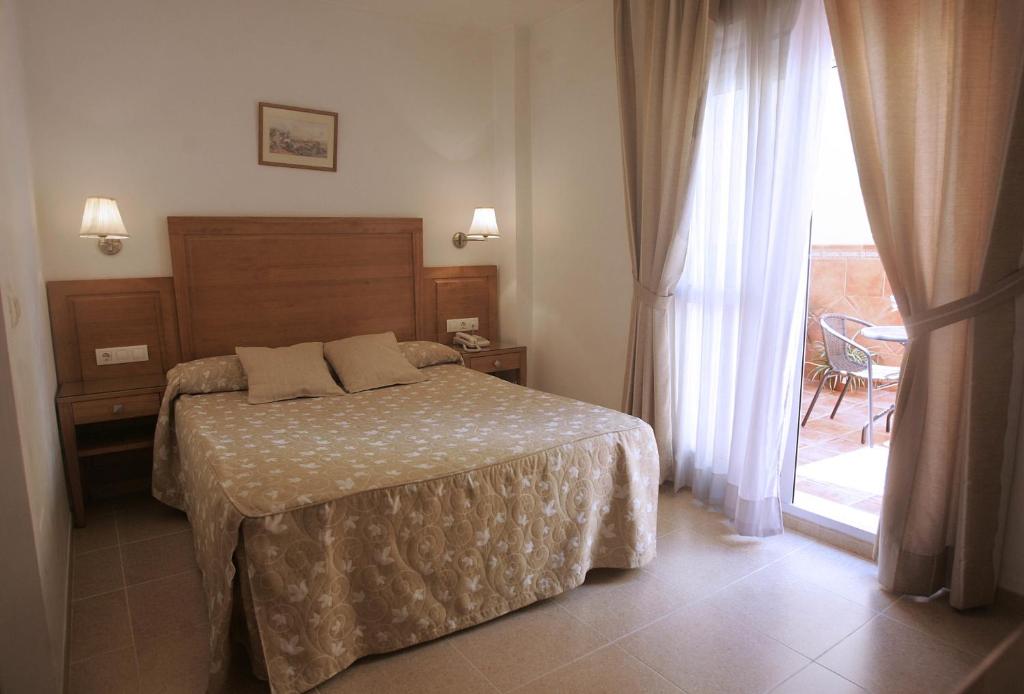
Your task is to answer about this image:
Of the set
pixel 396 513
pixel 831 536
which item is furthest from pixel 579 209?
pixel 396 513

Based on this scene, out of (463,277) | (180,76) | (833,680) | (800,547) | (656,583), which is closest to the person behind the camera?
→ (833,680)

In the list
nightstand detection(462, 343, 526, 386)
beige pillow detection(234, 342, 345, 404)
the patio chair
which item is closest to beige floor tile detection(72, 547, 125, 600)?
beige pillow detection(234, 342, 345, 404)

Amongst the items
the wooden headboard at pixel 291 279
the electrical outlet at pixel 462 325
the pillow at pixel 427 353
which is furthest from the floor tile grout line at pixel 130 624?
the electrical outlet at pixel 462 325

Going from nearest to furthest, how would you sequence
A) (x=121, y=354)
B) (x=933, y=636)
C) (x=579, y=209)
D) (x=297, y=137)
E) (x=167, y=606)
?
1. (x=933, y=636)
2. (x=167, y=606)
3. (x=121, y=354)
4. (x=297, y=137)
5. (x=579, y=209)

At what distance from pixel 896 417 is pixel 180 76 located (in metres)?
3.71

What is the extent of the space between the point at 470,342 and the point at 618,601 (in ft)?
6.95

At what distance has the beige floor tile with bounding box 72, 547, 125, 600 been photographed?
7.82 feet

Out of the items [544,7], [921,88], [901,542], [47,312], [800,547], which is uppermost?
[544,7]

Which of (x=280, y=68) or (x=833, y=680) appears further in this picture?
(x=280, y=68)

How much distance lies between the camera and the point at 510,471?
214cm

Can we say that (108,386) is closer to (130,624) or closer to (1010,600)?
(130,624)

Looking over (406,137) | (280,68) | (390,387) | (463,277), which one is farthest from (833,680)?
(280,68)

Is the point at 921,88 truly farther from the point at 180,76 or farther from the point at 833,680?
the point at 180,76

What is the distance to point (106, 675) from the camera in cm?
190
